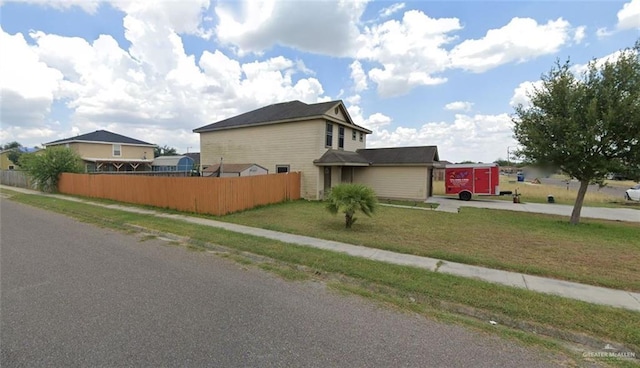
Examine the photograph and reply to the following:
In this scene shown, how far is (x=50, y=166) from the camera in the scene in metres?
21.0

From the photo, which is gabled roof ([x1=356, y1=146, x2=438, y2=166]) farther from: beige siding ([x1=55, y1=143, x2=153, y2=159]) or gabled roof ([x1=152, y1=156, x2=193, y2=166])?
beige siding ([x1=55, y1=143, x2=153, y2=159])

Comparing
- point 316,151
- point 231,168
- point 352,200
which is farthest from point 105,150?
point 352,200

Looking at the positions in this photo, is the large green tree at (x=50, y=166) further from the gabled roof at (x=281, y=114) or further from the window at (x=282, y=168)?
the window at (x=282, y=168)

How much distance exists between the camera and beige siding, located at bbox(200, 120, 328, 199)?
661 inches

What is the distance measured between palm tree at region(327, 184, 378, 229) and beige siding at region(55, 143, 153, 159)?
36.8 meters

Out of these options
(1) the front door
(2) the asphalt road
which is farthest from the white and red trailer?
(2) the asphalt road

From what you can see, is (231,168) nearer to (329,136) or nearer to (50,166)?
(329,136)

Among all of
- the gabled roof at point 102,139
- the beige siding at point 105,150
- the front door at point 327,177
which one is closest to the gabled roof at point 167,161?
the beige siding at point 105,150

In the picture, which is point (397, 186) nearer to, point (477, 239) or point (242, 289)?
point (477, 239)

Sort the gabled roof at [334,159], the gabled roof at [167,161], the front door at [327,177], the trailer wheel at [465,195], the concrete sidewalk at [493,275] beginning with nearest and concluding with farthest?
the concrete sidewalk at [493,275] < the gabled roof at [334,159] < the front door at [327,177] < the trailer wheel at [465,195] < the gabled roof at [167,161]

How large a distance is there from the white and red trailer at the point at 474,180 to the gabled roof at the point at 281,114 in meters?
7.56

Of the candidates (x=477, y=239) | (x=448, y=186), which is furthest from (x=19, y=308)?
(x=448, y=186)

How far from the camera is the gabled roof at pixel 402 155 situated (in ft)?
60.4

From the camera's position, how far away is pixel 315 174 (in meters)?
Answer: 16.8
